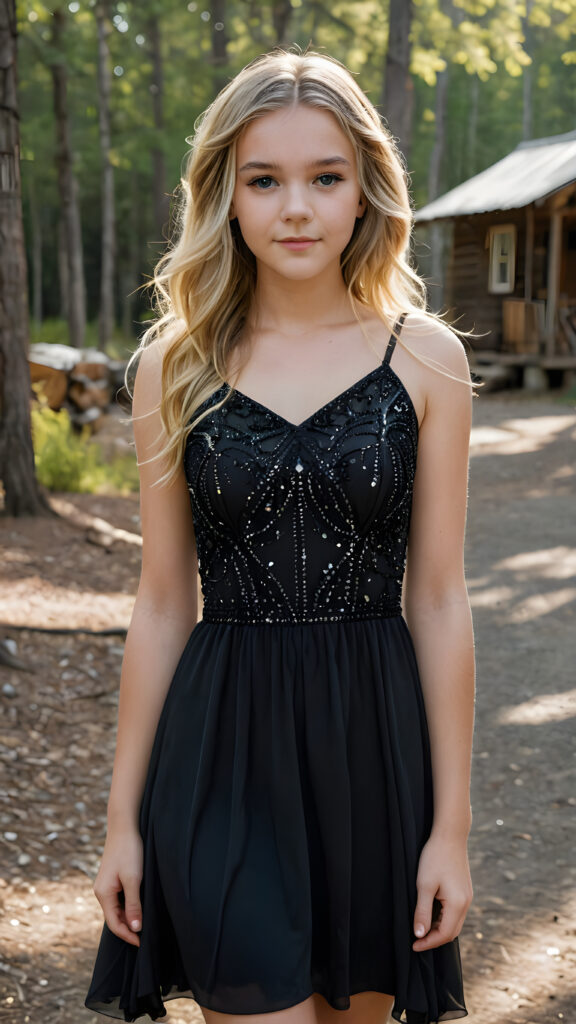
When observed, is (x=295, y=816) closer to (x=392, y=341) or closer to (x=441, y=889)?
(x=441, y=889)

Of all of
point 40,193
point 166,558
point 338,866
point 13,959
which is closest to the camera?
point 338,866

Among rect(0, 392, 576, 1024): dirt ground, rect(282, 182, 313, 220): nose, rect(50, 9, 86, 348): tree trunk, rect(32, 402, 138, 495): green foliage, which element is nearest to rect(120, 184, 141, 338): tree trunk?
rect(50, 9, 86, 348): tree trunk

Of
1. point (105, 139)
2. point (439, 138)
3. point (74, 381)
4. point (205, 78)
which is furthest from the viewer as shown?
point (439, 138)

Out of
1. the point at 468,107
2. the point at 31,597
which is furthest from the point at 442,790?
the point at 468,107

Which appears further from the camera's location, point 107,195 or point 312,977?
point 107,195

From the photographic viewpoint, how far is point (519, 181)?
21422 millimetres

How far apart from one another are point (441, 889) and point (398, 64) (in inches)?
494

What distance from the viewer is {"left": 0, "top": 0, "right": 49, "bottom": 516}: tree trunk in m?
7.08

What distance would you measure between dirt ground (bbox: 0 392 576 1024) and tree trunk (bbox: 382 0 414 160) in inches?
235

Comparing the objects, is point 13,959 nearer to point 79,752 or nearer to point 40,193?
point 79,752

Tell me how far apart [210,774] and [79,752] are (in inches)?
132

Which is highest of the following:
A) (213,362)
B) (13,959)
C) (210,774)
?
(213,362)

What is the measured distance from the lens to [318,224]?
1.99 m

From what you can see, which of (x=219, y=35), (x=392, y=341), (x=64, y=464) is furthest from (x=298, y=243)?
(x=219, y=35)
